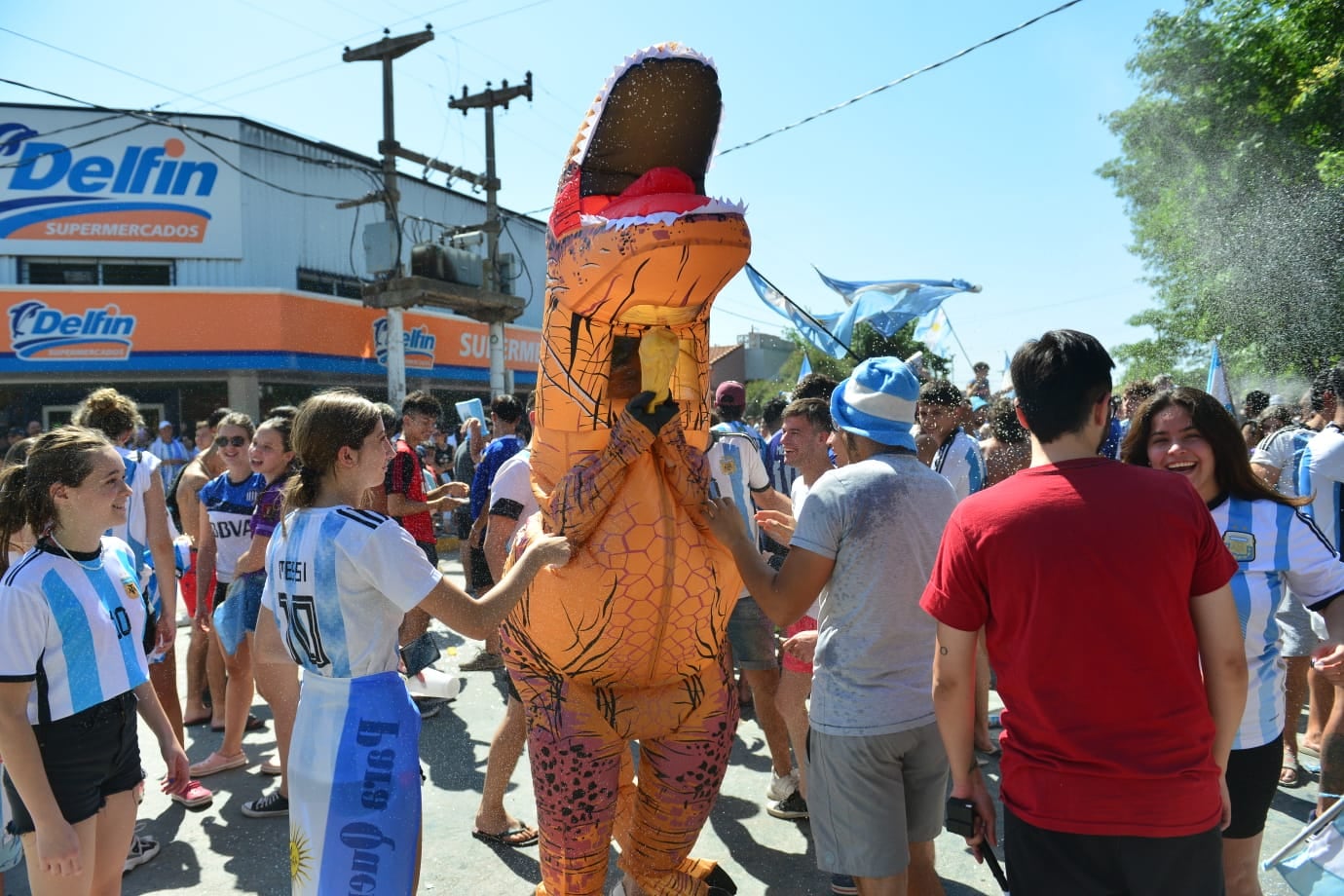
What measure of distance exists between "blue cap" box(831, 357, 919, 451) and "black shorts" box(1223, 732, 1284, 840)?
3.67 feet

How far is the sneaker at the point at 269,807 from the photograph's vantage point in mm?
3537

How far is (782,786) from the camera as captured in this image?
359 centimetres

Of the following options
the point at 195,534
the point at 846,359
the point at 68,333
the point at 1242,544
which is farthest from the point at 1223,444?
the point at 846,359

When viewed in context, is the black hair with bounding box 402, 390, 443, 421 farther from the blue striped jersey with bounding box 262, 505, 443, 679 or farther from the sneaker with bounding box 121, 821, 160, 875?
the blue striped jersey with bounding box 262, 505, 443, 679

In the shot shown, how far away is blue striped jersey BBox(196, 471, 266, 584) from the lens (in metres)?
4.20

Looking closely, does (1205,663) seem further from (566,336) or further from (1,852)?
(1,852)

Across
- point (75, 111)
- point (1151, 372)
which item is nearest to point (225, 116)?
point (75, 111)

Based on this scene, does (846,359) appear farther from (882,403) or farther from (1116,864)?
(1116,864)

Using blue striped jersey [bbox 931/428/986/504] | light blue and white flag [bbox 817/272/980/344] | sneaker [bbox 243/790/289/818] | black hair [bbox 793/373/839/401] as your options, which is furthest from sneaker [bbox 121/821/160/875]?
light blue and white flag [bbox 817/272/980/344]

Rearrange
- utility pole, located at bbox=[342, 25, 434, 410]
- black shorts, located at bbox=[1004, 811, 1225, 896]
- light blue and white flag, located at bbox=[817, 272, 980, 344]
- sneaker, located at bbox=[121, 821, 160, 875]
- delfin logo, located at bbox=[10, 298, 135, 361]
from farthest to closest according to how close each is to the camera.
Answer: delfin logo, located at bbox=[10, 298, 135, 361], utility pole, located at bbox=[342, 25, 434, 410], light blue and white flag, located at bbox=[817, 272, 980, 344], sneaker, located at bbox=[121, 821, 160, 875], black shorts, located at bbox=[1004, 811, 1225, 896]

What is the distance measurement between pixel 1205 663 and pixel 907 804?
0.97 meters

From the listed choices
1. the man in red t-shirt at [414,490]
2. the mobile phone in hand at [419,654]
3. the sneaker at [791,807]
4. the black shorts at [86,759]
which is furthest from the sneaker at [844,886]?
the man in red t-shirt at [414,490]

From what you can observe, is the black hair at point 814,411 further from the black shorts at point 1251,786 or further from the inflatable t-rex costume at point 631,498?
the black shorts at point 1251,786

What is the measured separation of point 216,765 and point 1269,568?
13.8 feet
